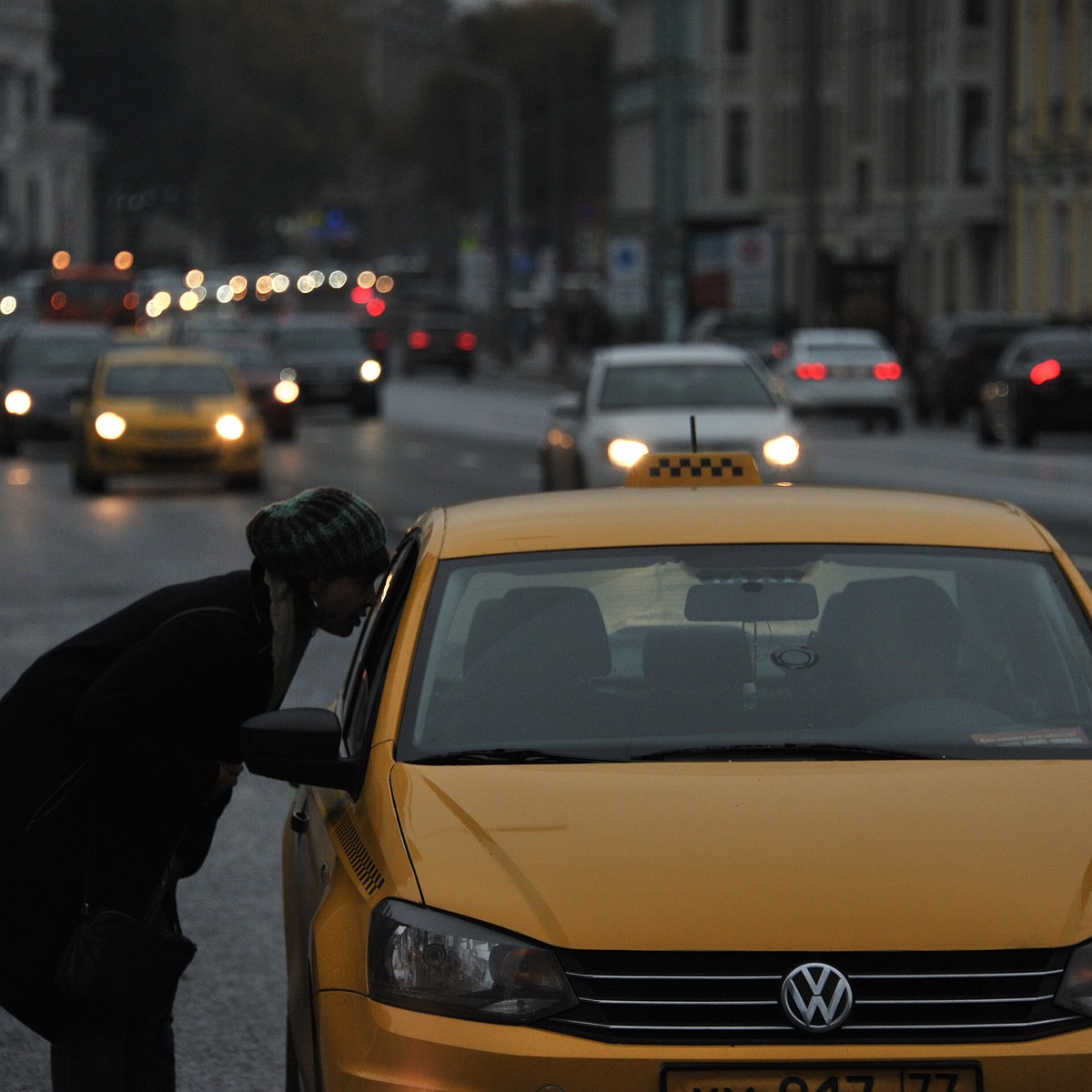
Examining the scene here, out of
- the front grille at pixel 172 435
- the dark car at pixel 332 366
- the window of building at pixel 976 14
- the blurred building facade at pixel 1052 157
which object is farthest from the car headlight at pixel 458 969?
the window of building at pixel 976 14

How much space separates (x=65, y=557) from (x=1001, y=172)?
45.9 meters

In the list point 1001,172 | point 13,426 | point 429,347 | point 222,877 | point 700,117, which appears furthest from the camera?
point 700,117

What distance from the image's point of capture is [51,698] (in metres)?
4.81

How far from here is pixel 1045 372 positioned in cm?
3281

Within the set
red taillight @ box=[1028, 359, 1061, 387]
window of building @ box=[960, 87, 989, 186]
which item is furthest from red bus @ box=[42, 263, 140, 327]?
red taillight @ box=[1028, 359, 1061, 387]

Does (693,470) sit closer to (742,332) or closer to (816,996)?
(816,996)

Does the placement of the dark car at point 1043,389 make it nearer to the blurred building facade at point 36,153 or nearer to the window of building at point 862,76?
the window of building at point 862,76

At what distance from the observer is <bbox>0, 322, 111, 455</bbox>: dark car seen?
3269cm

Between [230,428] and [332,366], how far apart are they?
1663 cm

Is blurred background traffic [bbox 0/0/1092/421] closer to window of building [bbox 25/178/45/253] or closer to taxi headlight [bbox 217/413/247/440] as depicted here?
window of building [bbox 25/178/45/253]

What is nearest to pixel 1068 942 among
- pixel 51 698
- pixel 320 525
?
pixel 320 525

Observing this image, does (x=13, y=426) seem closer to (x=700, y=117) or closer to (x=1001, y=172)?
(x=1001, y=172)

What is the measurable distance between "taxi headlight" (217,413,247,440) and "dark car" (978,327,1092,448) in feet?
35.2

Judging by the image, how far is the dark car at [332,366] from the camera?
4291cm
